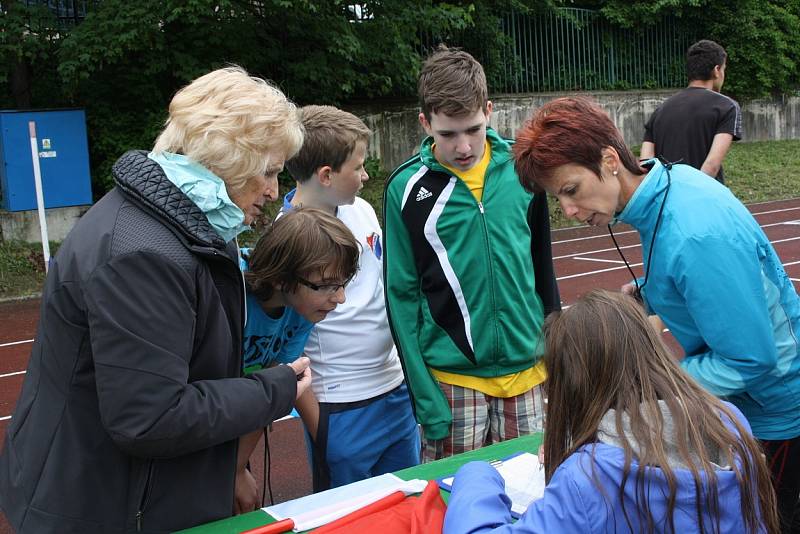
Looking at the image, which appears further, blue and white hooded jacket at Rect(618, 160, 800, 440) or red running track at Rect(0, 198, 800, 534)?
red running track at Rect(0, 198, 800, 534)

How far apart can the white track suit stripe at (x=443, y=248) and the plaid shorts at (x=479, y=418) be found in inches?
9.8

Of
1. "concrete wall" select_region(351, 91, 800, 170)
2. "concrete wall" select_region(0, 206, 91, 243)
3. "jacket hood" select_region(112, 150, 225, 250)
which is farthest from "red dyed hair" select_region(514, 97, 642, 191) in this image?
"concrete wall" select_region(0, 206, 91, 243)

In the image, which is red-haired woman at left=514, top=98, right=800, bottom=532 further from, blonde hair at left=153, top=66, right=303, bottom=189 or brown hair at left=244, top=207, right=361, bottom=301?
blonde hair at left=153, top=66, right=303, bottom=189

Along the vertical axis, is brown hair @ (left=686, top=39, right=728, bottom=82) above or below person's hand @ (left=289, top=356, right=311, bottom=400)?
above

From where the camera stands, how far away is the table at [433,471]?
2.05 m

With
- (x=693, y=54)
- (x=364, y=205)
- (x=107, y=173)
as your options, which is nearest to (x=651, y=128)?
(x=693, y=54)

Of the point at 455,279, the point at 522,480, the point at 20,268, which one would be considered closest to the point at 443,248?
the point at 455,279

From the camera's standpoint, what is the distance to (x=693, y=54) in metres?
6.29

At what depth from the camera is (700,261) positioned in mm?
2078

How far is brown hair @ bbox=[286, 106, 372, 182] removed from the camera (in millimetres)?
3090

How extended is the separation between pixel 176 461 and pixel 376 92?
14.4 m

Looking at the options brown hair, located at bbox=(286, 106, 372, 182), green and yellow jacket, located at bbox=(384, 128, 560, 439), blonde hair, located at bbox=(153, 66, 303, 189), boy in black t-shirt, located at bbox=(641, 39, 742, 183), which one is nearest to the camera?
blonde hair, located at bbox=(153, 66, 303, 189)

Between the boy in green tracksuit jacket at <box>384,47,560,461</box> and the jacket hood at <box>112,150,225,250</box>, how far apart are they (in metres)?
1.20

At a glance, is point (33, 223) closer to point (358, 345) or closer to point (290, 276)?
point (358, 345)
